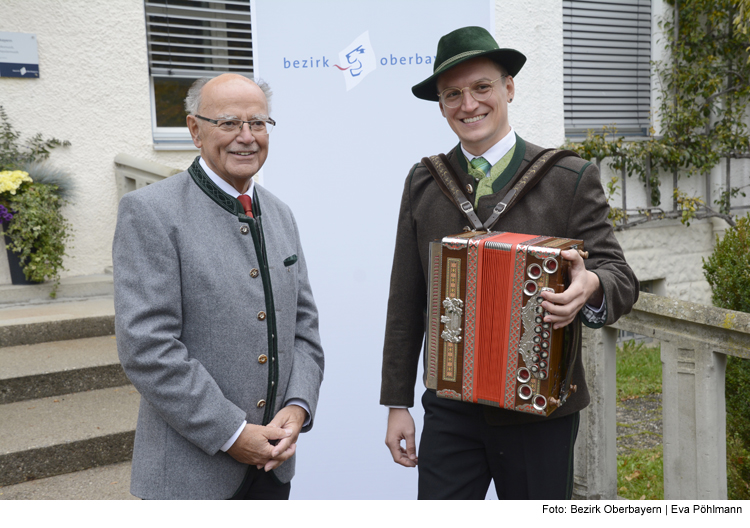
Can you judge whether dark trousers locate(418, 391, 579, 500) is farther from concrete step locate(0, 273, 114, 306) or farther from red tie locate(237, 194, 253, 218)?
concrete step locate(0, 273, 114, 306)

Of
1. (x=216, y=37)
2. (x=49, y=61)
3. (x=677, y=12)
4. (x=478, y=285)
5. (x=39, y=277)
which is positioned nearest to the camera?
(x=478, y=285)

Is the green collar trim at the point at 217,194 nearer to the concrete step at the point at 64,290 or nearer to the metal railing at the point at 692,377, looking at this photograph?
the metal railing at the point at 692,377

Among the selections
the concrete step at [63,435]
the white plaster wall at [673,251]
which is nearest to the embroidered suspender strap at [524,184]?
the concrete step at [63,435]

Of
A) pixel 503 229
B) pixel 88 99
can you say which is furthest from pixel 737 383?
pixel 88 99

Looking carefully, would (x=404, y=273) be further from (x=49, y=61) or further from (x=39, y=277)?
(x=49, y=61)

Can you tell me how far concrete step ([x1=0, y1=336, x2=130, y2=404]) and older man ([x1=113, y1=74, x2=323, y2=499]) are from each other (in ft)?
7.98

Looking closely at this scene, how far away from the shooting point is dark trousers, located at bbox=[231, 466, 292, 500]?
1.89m

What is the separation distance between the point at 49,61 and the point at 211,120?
14.1 ft

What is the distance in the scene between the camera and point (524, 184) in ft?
6.09

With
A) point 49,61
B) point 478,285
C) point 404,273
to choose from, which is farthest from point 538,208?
point 49,61

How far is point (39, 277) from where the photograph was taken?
4969mm

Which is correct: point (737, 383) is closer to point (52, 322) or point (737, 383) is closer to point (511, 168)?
point (511, 168)

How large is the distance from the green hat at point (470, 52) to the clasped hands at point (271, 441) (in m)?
1.07

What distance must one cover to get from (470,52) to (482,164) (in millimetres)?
324
